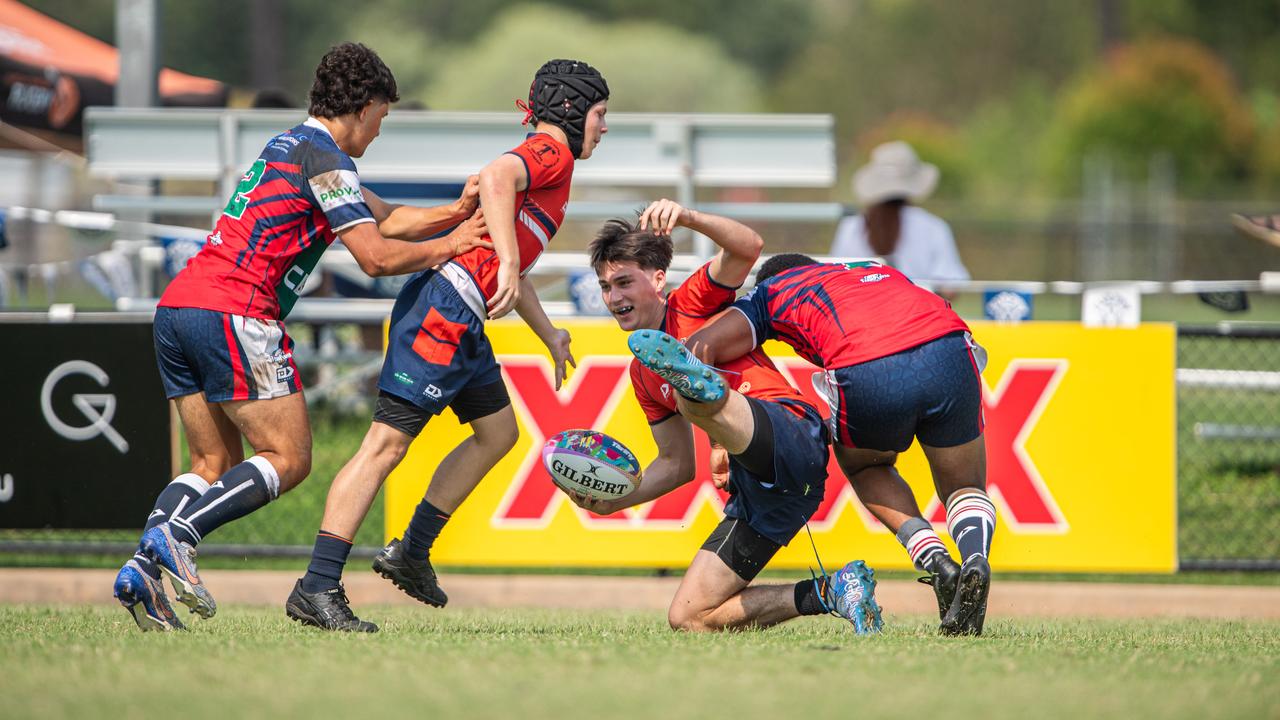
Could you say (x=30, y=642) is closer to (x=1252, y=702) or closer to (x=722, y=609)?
(x=722, y=609)

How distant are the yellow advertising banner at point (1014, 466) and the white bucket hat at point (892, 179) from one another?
6.64 ft

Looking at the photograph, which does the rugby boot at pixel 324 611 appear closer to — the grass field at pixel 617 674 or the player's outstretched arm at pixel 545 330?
the grass field at pixel 617 674

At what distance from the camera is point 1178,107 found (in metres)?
33.0

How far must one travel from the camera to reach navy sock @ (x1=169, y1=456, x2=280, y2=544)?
477 cm

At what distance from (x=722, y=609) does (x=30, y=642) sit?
232 cm

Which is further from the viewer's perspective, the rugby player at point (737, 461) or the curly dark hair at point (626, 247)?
the curly dark hair at point (626, 247)

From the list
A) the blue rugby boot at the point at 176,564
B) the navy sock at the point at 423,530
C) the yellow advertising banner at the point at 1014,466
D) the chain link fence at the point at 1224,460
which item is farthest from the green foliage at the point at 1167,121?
the blue rugby boot at the point at 176,564

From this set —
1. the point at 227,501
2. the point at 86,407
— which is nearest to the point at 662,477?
the point at 227,501

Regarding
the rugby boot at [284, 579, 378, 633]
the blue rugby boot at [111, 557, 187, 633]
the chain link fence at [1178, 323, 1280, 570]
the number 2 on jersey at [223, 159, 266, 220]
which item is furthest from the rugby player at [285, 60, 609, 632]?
the chain link fence at [1178, 323, 1280, 570]

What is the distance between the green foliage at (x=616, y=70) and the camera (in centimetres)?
4678

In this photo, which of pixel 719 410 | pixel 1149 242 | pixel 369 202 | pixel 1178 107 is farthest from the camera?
pixel 1178 107

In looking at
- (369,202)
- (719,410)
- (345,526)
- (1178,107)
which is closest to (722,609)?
(719,410)

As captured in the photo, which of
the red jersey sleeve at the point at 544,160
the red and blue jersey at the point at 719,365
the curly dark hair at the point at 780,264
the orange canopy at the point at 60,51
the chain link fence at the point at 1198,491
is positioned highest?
the orange canopy at the point at 60,51

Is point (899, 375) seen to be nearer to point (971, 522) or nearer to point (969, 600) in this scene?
point (971, 522)
